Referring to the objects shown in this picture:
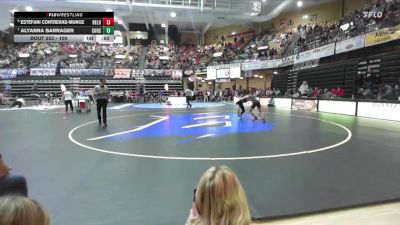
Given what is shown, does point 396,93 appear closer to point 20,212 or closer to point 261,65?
point 20,212

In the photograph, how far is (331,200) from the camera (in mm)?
3656

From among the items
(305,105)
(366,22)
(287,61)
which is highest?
(366,22)

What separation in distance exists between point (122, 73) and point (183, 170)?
33326 mm

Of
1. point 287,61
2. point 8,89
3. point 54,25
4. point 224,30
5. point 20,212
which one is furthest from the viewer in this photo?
point 224,30

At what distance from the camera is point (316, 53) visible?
23.4 metres

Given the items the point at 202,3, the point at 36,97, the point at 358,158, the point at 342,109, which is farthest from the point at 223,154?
the point at 36,97

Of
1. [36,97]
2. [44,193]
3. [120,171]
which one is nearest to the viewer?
[44,193]

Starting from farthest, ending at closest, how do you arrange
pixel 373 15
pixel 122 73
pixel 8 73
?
pixel 122 73, pixel 8 73, pixel 373 15

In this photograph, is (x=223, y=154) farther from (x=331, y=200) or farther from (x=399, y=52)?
(x=399, y=52)

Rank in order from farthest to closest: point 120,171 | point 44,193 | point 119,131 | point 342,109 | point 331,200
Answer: point 342,109, point 119,131, point 120,171, point 44,193, point 331,200

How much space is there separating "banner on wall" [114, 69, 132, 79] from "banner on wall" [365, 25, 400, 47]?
2660 centimetres

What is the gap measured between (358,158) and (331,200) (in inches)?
103

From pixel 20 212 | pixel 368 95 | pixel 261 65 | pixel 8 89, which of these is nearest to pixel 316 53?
pixel 368 95

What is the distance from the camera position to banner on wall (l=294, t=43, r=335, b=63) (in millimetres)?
21700
